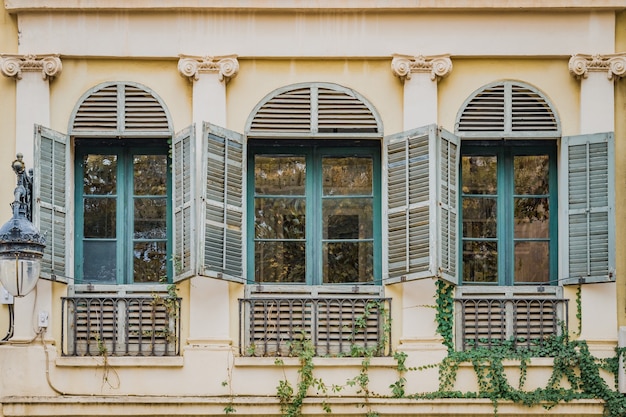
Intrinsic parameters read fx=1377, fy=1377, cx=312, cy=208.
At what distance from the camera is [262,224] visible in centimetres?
1399

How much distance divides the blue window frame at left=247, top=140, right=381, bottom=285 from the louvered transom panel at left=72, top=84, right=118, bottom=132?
144 centimetres

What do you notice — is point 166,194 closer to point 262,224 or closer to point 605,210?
point 262,224

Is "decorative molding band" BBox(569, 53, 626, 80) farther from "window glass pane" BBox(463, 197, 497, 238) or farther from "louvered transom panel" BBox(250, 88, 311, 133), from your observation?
"louvered transom panel" BBox(250, 88, 311, 133)

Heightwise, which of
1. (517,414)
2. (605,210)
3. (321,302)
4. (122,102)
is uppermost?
(122,102)

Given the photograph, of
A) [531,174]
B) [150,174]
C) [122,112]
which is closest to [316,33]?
[122,112]

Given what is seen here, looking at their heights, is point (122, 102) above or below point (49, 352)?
above

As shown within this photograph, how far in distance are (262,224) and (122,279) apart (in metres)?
1.51

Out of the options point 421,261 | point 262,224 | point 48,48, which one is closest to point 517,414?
point 421,261

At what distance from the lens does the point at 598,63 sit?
13.7 metres

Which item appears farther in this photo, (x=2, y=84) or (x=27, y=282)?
(x=2, y=84)

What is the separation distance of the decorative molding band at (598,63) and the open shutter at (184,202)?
385 cm

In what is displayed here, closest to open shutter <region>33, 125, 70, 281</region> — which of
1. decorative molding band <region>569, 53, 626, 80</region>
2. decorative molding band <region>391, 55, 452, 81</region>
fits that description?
decorative molding band <region>391, 55, 452, 81</region>

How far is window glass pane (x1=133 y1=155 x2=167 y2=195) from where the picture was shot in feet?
46.0

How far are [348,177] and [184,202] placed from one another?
173cm
